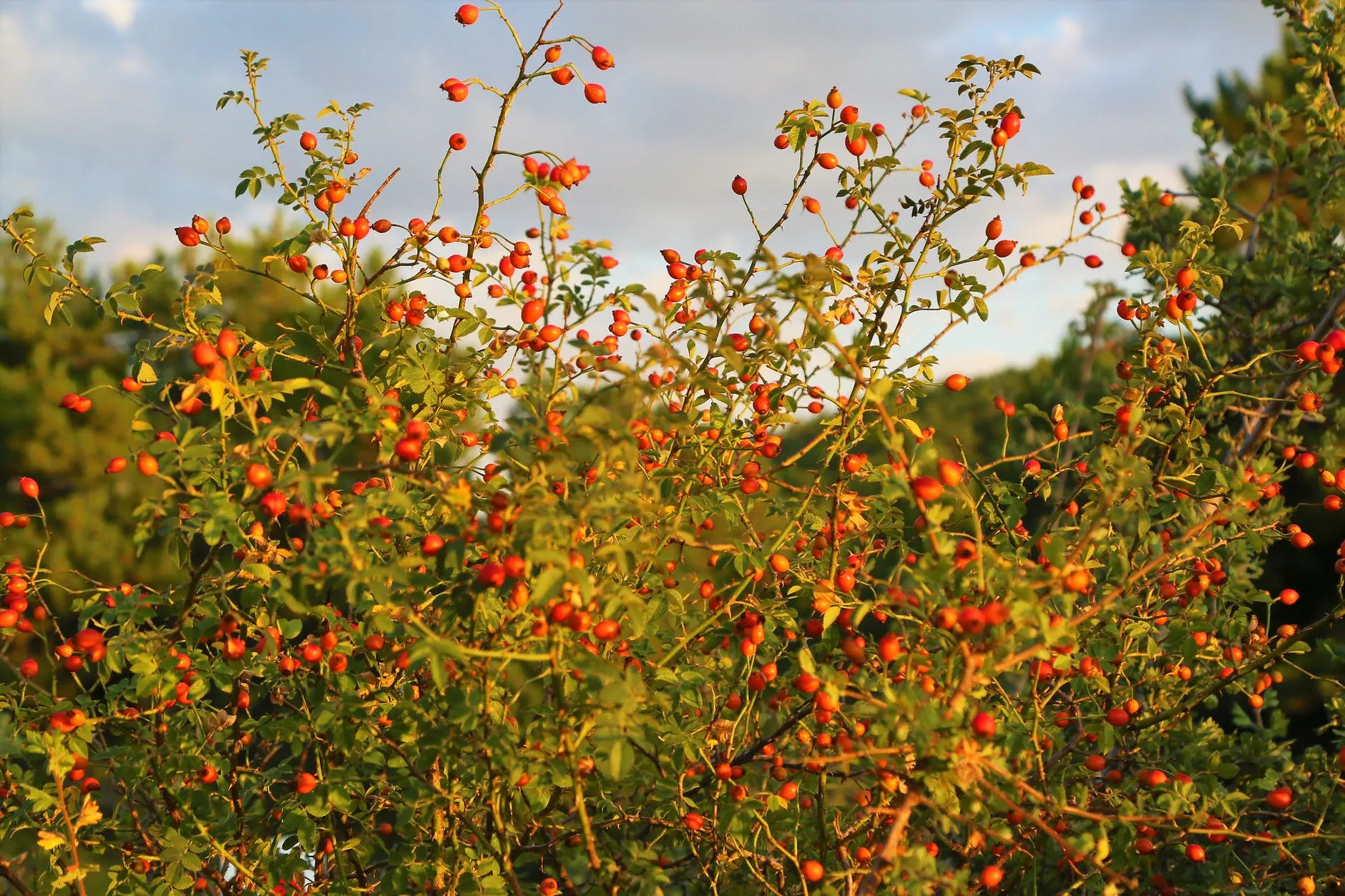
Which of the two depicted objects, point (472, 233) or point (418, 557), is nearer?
point (418, 557)

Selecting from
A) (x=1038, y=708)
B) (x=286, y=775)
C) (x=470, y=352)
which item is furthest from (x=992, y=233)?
(x=286, y=775)

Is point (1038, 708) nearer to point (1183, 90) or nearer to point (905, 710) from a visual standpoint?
point (905, 710)

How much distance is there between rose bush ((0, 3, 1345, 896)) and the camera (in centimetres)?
209

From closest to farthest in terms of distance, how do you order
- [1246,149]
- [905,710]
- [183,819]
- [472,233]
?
[905,710] < [183,819] < [472,233] < [1246,149]

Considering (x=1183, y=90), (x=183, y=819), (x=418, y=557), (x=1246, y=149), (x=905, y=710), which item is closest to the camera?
(x=905, y=710)

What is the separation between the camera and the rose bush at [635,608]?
2090 millimetres

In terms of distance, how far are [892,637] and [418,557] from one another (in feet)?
3.53

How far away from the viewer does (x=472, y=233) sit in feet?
10.6

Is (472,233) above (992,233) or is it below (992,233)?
above

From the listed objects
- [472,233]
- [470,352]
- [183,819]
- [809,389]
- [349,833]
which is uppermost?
[472,233]

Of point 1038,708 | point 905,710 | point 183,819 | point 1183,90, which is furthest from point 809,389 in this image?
point 1183,90

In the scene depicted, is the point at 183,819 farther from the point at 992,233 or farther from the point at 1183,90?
the point at 1183,90

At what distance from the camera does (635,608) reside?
2.10 m

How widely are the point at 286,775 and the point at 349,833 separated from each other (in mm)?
479
